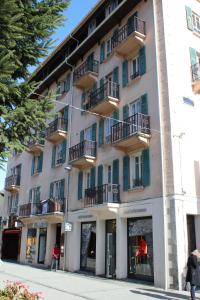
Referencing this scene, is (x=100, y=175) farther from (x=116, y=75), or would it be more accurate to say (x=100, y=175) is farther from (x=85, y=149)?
(x=116, y=75)

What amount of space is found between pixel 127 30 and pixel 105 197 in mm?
9467

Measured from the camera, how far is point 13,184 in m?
33.4

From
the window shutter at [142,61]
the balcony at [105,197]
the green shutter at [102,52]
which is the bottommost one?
the balcony at [105,197]

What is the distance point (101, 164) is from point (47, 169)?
26.5ft

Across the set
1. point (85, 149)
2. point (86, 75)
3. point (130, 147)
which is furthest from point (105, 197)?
point (86, 75)

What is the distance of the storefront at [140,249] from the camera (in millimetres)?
16219

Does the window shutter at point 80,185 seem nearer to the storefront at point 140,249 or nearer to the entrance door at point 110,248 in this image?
the entrance door at point 110,248

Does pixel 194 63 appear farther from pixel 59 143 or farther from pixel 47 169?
pixel 47 169

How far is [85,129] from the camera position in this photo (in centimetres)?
2308

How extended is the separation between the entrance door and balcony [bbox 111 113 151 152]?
14.5 feet

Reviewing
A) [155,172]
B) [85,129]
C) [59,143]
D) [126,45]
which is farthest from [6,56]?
[59,143]

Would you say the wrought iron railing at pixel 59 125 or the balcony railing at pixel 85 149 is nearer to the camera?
the balcony railing at pixel 85 149

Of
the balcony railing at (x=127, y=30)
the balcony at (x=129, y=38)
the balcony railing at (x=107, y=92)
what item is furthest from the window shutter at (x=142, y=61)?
the balcony railing at (x=107, y=92)

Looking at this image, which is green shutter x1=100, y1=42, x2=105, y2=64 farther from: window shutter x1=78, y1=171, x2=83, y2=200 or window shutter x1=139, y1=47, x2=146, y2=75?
window shutter x1=78, y1=171, x2=83, y2=200
